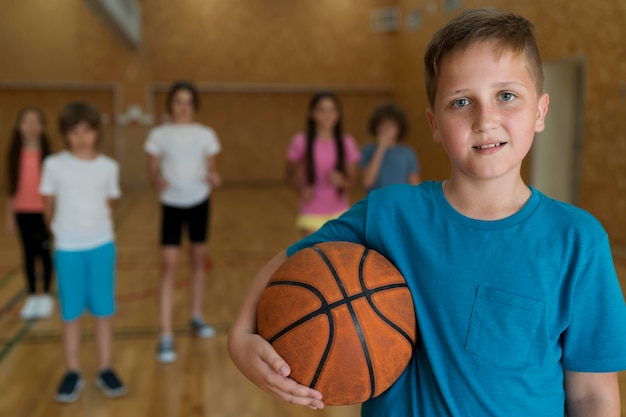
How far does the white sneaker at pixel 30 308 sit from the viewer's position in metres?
4.18

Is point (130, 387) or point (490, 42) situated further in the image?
point (130, 387)

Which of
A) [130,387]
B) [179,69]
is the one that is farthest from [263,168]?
[130,387]

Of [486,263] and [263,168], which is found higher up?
[486,263]

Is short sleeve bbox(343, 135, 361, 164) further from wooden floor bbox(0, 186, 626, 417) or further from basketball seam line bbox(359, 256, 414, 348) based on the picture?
basketball seam line bbox(359, 256, 414, 348)

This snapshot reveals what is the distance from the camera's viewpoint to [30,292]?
14.4ft

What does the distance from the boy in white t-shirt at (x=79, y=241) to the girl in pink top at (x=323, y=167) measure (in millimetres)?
1180

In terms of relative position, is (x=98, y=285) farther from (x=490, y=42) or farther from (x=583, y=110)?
(x=583, y=110)

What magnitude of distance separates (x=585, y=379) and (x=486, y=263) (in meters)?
0.27

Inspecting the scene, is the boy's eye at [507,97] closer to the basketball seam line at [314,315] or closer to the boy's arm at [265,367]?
the basketball seam line at [314,315]

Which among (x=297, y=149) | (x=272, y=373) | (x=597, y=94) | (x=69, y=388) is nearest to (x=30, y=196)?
(x=69, y=388)

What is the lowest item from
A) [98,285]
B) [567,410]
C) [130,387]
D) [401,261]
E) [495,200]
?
[130,387]

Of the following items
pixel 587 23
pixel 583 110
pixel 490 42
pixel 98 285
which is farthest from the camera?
pixel 583 110

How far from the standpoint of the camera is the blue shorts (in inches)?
115

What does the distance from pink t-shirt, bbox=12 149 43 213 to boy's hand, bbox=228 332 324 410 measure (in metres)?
3.64
